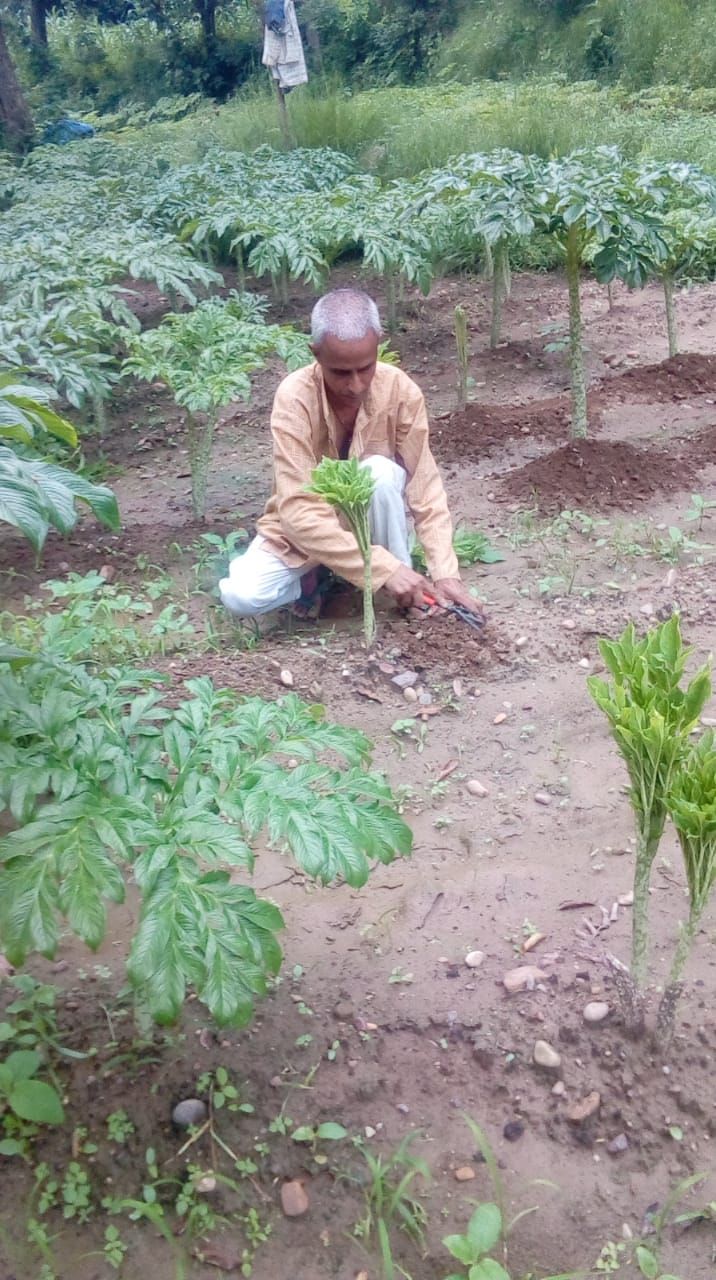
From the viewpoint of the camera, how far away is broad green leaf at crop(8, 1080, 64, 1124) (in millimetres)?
1784

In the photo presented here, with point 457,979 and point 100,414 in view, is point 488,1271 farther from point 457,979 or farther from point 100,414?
point 100,414

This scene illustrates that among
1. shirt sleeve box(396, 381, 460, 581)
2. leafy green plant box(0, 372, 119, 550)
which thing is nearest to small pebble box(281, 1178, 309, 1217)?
leafy green plant box(0, 372, 119, 550)

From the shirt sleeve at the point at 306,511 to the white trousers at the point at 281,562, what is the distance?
0.19m

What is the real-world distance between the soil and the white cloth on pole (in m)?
8.42

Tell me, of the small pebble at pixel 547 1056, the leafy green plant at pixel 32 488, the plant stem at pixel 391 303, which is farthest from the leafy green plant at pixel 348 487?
the plant stem at pixel 391 303

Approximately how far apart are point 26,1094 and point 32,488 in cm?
105

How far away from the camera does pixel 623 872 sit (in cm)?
246

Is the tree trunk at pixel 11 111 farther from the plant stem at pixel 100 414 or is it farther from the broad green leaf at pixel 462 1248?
the broad green leaf at pixel 462 1248

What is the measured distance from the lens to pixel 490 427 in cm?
534

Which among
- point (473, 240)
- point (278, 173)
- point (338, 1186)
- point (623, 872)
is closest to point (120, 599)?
point (623, 872)

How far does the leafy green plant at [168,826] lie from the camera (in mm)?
1531

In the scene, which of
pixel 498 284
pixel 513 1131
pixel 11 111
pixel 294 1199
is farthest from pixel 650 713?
pixel 11 111

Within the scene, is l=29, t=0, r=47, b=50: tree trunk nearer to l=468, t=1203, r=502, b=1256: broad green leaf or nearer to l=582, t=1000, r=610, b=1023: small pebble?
l=582, t=1000, r=610, b=1023: small pebble

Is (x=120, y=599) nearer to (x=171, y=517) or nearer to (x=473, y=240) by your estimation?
(x=171, y=517)
